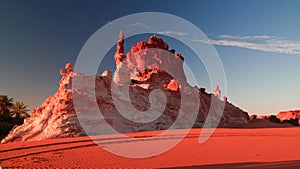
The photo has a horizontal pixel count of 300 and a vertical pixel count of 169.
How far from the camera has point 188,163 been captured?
9328 millimetres

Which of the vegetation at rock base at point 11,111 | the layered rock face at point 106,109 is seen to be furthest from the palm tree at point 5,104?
the layered rock face at point 106,109

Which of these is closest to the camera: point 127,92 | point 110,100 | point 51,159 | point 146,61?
point 51,159

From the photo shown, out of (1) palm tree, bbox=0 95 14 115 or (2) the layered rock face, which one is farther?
(1) palm tree, bbox=0 95 14 115

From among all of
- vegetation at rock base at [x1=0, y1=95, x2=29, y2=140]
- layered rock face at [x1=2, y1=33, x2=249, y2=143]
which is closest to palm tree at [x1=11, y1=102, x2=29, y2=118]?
vegetation at rock base at [x1=0, y1=95, x2=29, y2=140]

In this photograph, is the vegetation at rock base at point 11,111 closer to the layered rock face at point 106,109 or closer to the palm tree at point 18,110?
the palm tree at point 18,110

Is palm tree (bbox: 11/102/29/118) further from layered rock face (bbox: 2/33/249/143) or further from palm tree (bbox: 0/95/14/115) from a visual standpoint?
layered rock face (bbox: 2/33/249/143)

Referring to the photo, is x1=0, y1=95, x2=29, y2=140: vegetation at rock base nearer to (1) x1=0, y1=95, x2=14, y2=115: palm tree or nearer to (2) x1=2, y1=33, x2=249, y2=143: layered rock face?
(1) x1=0, y1=95, x2=14, y2=115: palm tree

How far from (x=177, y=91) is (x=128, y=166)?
84.1 feet

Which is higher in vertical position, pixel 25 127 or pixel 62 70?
pixel 62 70

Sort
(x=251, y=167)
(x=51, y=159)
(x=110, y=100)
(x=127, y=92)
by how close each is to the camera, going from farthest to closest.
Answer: (x=127, y=92) → (x=110, y=100) → (x=51, y=159) → (x=251, y=167)

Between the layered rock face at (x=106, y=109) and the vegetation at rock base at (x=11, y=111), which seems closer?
the layered rock face at (x=106, y=109)

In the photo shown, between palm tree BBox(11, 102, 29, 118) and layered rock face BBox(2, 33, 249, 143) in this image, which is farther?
palm tree BBox(11, 102, 29, 118)

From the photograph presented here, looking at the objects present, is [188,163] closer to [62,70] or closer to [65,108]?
[65,108]

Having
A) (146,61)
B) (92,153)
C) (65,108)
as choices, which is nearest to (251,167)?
(92,153)
